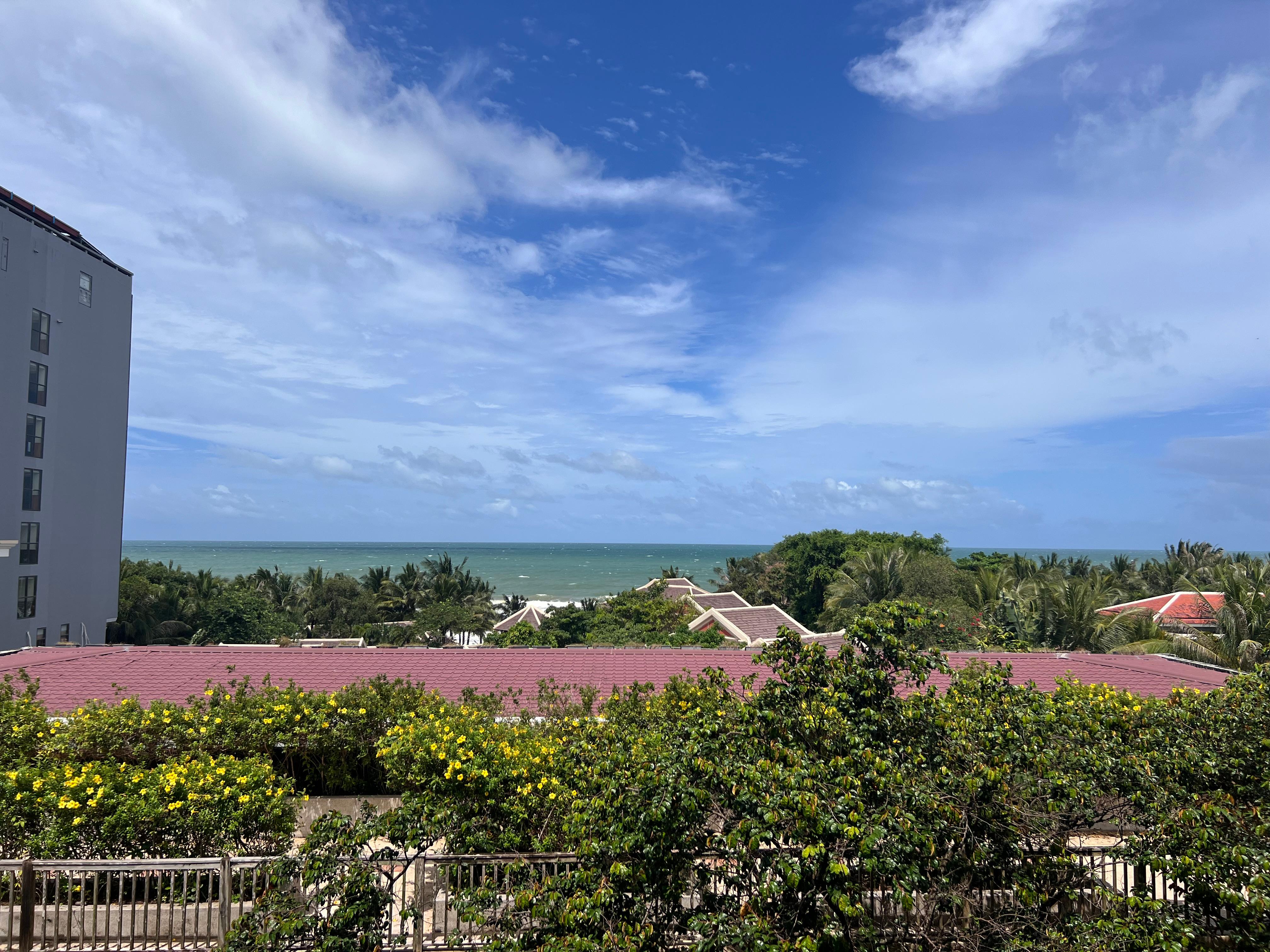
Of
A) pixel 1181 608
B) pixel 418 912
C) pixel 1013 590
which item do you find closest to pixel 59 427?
pixel 418 912

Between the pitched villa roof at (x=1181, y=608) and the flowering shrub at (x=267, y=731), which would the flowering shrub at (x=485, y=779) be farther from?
the pitched villa roof at (x=1181, y=608)

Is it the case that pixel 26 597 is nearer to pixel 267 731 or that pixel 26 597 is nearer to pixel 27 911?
pixel 267 731

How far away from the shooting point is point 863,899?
5.38 meters

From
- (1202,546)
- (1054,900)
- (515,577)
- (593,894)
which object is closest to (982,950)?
(1054,900)

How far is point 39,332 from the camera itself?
2820 centimetres

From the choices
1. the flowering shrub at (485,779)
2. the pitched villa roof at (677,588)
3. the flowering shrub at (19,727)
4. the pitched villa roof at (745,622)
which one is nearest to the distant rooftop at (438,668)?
the flowering shrub at (19,727)

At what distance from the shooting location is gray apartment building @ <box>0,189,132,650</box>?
2655 centimetres

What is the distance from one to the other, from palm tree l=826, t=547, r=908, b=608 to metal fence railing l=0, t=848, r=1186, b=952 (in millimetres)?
31506

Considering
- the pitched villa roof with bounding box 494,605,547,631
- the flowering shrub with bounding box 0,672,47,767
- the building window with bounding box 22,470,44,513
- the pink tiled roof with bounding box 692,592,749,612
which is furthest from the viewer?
the pink tiled roof with bounding box 692,592,749,612

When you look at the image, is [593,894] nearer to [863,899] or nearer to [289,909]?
[863,899]

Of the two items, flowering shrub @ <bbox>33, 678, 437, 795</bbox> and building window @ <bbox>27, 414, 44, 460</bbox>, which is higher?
building window @ <bbox>27, 414, 44, 460</bbox>

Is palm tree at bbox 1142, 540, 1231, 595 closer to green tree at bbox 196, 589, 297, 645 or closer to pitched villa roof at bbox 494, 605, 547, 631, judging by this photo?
pitched villa roof at bbox 494, 605, 547, 631

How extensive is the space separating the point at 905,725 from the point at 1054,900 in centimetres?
161

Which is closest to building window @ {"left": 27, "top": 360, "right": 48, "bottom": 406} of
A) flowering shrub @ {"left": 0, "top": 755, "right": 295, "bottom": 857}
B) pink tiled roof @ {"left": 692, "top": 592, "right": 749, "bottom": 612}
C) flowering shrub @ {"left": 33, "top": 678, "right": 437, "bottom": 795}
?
flowering shrub @ {"left": 33, "top": 678, "right": 437, "bottom": 795}
